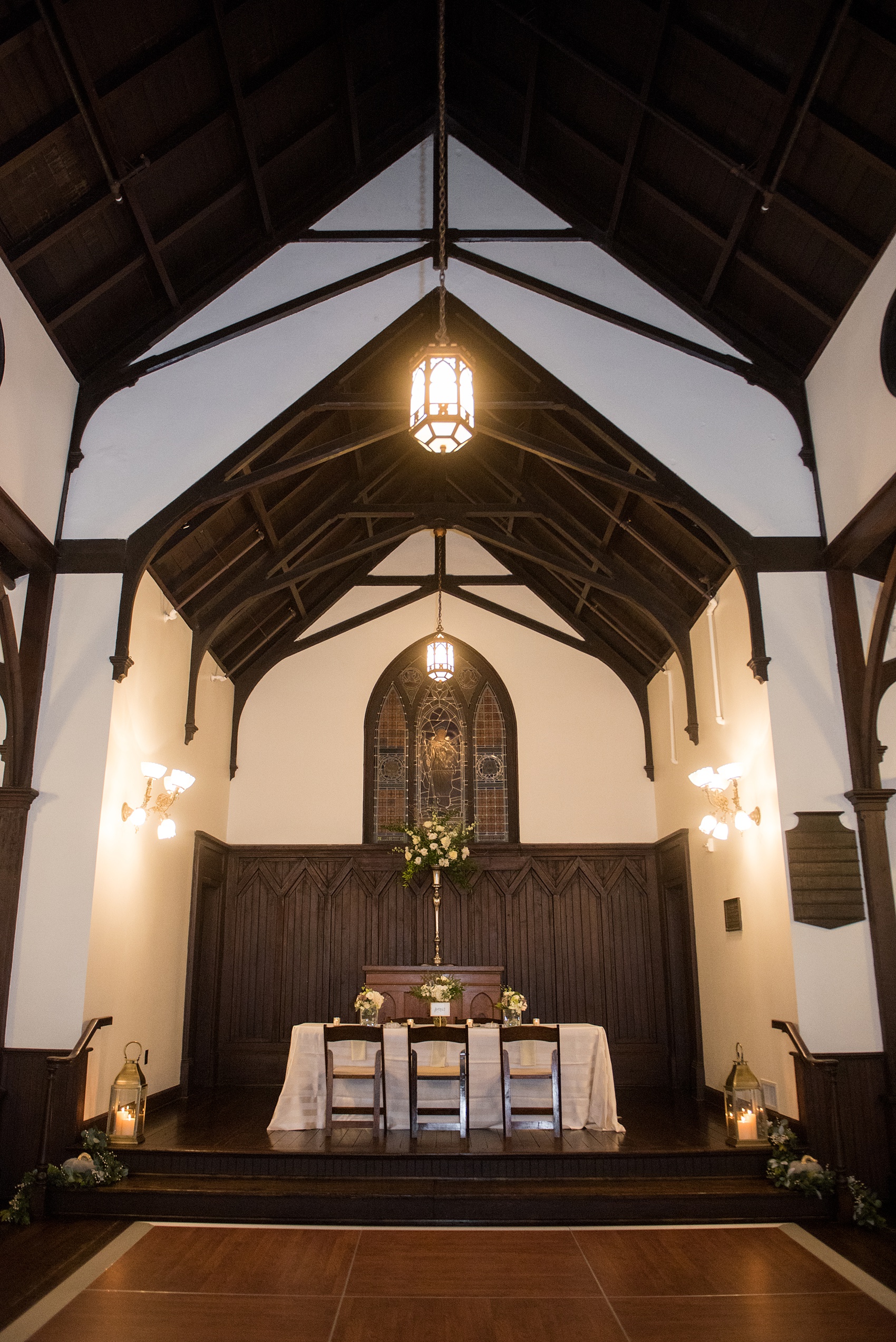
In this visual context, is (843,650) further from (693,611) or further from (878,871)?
(693,611)

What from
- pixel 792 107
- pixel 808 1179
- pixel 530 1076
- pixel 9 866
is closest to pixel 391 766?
pixel 530 1076

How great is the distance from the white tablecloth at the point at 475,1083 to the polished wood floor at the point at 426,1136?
5.3 inches

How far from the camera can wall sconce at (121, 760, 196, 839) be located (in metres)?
7.39

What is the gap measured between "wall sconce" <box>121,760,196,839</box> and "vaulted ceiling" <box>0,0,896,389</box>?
3185 millimetres

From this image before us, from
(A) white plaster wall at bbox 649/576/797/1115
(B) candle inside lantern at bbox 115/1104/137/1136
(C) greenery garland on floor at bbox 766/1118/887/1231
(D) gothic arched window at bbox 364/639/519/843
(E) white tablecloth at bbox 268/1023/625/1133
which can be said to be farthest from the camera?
(D) gothic arched window at bbox 364/639/519/843

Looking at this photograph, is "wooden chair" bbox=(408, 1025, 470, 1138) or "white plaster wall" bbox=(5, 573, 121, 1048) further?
"wooden chair" bbox=(408, 1025, 470, 1138)

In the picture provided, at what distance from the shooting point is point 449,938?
34.4 ft

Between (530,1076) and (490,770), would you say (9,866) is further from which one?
(490,770)

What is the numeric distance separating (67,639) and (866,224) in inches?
242

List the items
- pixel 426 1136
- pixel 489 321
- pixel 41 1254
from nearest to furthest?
1. pixel 41 1254
2. pixel 426 1136
3. pixel 489 321

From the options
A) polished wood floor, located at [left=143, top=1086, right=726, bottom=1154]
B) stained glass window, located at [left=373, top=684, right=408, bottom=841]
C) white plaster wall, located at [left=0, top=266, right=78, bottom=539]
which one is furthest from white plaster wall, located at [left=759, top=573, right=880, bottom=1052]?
white plaster wall, located at [left=0, top=266, right=78, bottom=539]

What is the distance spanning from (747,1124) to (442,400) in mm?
5169

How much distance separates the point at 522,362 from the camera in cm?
775

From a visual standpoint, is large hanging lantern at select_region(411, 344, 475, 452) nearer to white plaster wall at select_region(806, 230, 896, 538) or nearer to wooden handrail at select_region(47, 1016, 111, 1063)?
white plaster wall at select_region(806, 230, 896, 538)
